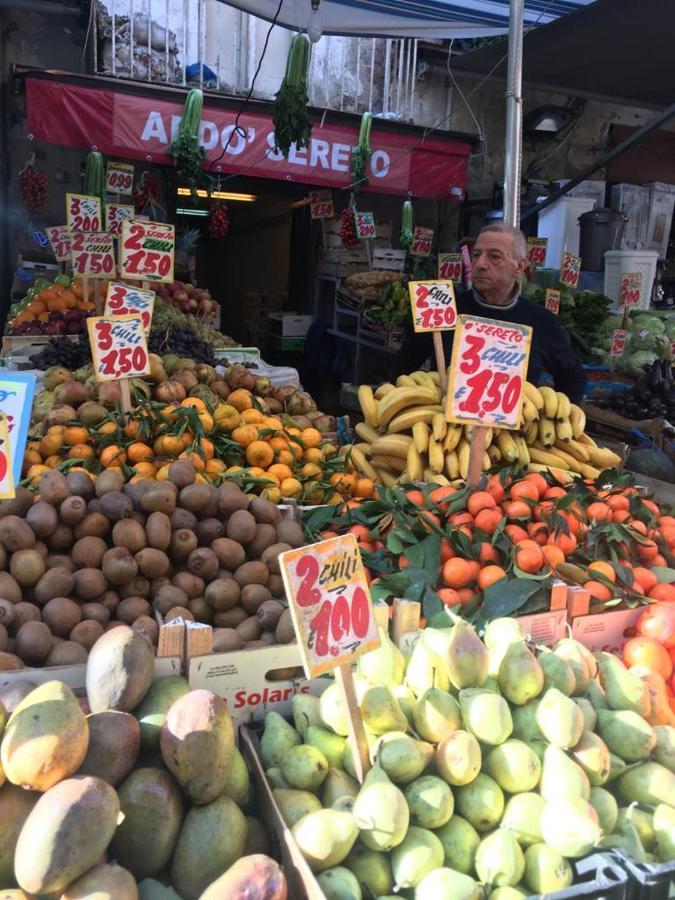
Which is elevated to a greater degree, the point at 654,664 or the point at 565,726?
the point at 565,726

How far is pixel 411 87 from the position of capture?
875 cm

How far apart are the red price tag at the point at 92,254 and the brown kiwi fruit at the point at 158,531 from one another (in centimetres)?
325

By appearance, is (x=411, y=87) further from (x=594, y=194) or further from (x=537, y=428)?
(x=537, y=428)

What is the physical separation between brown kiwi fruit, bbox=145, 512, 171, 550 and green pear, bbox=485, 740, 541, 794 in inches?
49.2

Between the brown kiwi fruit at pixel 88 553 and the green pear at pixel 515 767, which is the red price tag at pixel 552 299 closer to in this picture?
the brown kiwi fruit at pixel 88 553

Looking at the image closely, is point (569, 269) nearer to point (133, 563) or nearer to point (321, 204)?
point (321, 204)

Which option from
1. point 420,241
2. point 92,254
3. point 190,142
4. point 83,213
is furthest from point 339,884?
point 420,241

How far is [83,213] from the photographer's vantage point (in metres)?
5.81

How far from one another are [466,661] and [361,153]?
6737mm

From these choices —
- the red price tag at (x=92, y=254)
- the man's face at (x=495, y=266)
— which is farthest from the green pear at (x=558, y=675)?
the red price tag at (x=92, y=254)

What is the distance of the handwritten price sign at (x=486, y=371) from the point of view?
2.70 m

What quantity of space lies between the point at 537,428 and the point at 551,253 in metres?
6.30

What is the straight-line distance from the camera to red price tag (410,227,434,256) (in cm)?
843

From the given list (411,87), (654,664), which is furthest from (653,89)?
(654,664)
